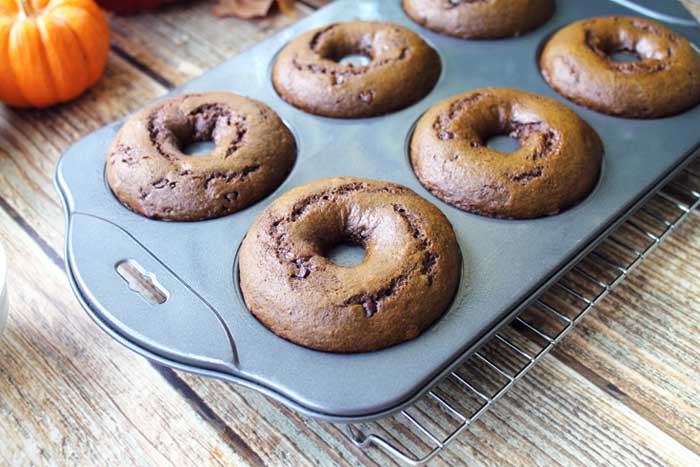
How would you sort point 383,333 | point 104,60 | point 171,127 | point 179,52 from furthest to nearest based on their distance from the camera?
point 179,52, point 104,60, point 171,127, point 383,333

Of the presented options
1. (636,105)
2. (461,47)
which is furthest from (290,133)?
(636,105)

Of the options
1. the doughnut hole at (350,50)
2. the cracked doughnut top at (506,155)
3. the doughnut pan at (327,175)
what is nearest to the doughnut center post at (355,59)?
the doughnut hole at (350,50)

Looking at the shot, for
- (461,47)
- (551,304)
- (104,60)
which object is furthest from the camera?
(104,60)

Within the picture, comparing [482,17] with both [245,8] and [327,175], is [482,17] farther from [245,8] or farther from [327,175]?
[245,8]

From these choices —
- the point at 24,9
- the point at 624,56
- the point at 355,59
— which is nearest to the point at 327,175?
the point at 355,59

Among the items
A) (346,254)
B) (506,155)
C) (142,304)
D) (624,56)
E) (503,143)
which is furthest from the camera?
(624,56)

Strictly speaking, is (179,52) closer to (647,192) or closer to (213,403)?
(213,403)
